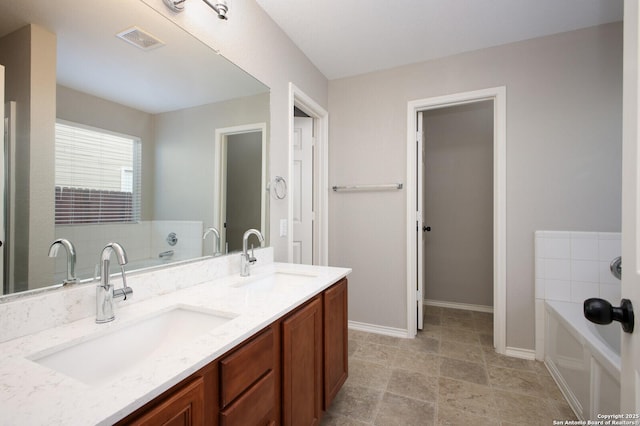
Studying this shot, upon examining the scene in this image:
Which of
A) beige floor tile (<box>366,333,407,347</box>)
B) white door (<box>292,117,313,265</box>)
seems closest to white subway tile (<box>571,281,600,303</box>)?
beige floor tile (<box>366,333,407,347</box>)

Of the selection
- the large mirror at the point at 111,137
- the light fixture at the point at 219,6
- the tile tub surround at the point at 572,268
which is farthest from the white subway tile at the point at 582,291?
the light fixture at the point at 219,6

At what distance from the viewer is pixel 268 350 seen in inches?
38.7

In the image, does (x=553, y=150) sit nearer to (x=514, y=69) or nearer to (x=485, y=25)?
(x=514, y=69)

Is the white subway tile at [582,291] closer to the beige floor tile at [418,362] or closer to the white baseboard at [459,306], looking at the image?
the beige floor tile at [418,362]

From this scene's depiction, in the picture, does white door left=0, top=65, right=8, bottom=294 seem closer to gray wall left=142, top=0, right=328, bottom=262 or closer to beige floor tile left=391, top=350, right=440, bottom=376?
gray wall left=142, top=0, right=328, bottom=262

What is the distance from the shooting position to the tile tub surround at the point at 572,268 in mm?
2023

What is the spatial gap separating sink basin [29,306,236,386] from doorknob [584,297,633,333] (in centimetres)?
100

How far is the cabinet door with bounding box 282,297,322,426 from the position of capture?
43.3 inches

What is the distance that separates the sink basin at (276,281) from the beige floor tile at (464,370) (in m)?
1.29

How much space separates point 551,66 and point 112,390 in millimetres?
3079

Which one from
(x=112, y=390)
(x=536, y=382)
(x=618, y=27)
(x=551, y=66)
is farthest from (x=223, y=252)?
(x=618, y=27)

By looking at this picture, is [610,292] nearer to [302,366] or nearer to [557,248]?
[557,248]

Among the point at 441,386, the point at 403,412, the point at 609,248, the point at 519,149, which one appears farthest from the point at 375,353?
the point at 519,149

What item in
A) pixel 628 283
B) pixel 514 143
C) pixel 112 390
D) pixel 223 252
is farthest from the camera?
pixel 514 143
